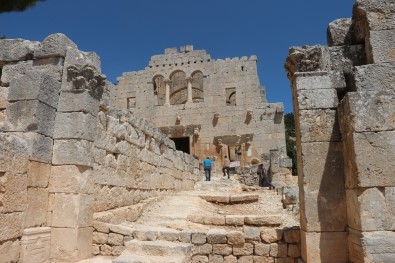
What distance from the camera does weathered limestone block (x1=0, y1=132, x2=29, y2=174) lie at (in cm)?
400

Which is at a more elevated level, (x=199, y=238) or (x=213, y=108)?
(x=213, y=108)

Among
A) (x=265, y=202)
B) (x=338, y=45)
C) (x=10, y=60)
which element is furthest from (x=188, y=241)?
(x=265, y=202)

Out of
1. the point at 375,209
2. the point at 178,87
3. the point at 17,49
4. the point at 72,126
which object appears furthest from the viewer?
the point at 178,87

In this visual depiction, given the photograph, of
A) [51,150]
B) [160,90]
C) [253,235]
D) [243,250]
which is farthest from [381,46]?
[160,90]

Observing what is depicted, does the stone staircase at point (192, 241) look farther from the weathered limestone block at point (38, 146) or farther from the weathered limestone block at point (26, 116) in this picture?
the weathered limestone block at point (26, 116)

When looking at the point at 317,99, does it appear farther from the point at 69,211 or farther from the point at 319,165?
the point at 69,211

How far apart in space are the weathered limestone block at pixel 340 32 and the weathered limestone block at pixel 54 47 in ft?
13.3

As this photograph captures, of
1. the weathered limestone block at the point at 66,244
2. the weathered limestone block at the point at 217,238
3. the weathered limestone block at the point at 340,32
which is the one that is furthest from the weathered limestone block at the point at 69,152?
the weathered limestone block at the point at 340,32

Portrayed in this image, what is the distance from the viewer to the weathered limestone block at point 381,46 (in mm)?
4359

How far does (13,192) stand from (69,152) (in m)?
1.06

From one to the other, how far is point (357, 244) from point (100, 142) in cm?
417

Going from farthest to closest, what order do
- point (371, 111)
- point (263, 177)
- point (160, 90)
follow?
point (160, 90), point (263, 177), point (371, 111)

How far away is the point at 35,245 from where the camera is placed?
4.54m

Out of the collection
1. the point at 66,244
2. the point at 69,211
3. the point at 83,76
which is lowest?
the point at 66,244
